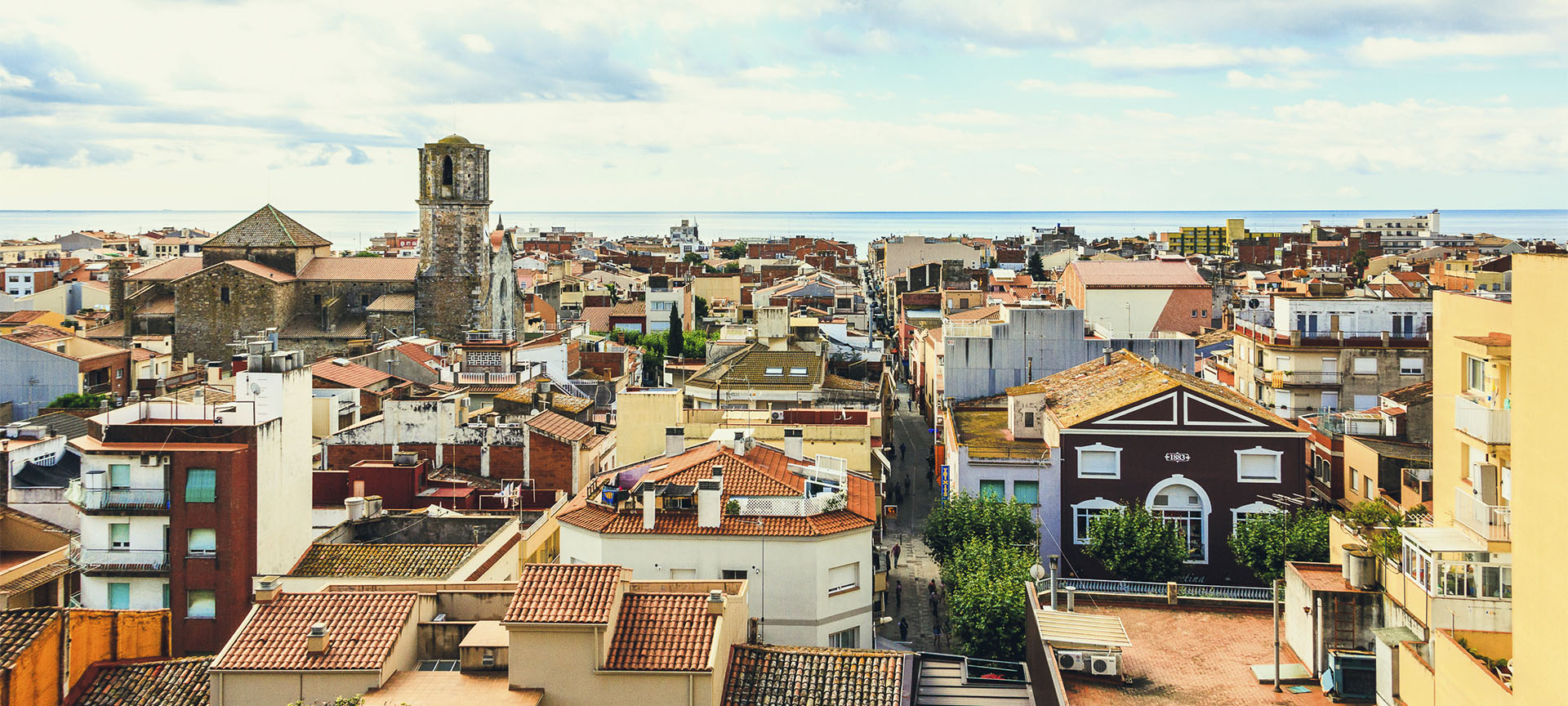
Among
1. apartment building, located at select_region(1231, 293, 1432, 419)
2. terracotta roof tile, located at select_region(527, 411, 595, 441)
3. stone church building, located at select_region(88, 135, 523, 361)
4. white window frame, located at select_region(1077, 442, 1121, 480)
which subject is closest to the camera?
white window frame, located at select_region(1077, 442, 1121, 480)

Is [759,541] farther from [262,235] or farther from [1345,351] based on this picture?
[262,235]

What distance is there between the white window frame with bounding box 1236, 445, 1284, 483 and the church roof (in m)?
56.1

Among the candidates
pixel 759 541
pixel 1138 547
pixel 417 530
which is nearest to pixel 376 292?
pixel 417 530

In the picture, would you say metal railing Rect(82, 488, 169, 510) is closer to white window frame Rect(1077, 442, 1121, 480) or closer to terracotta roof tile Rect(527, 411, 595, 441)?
terracotta roof tile Rect(527, 411, 595, 441)

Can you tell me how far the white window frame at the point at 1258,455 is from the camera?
84.1ft

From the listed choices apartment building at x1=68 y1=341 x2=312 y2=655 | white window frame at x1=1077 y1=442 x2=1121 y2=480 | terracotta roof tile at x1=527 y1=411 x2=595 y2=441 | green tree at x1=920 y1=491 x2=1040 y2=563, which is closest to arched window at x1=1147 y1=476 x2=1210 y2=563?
white window frame at x1=1077 y1=442 x2=1121 y2=480

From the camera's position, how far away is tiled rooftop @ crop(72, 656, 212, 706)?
47.4 feet

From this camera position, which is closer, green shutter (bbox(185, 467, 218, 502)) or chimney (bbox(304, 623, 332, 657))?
chimney (bbox(304, 623, 332, 657))

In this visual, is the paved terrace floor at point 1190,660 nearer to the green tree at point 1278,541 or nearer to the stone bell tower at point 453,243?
the green tree at point 1278,541

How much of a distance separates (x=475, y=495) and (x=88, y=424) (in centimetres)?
1136

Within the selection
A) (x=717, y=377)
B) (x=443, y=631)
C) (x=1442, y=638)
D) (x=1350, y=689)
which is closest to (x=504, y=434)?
(x=717, y=377)

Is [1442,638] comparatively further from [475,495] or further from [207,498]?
[475,495]

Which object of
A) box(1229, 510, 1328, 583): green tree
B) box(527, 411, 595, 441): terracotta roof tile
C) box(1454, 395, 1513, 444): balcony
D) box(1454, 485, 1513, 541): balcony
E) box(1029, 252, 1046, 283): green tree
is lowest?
box(1229, 510, 1328, 583): green tree

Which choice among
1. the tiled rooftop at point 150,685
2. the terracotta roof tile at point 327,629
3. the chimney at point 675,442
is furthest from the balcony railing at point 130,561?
the chimney at point 675,442
